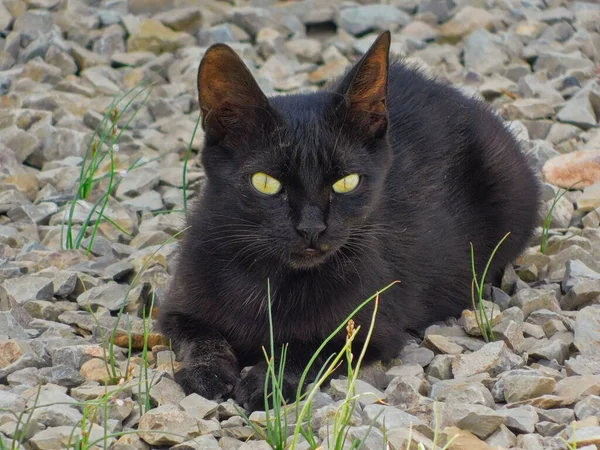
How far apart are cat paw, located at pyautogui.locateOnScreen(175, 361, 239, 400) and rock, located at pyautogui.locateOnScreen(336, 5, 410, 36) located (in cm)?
391

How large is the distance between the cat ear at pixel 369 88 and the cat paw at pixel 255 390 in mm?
849

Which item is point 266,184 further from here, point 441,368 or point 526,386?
point 526,386

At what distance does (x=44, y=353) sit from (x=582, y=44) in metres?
4.46

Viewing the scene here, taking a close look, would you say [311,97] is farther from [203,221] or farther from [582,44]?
[582,44]

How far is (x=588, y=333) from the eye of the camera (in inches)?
143

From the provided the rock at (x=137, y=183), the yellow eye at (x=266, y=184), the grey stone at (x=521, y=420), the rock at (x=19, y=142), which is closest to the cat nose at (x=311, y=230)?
the yellow eye at (x=266, y=184)

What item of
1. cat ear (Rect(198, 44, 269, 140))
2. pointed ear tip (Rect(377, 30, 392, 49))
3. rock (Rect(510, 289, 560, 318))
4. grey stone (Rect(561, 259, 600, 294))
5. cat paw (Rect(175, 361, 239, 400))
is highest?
pointed ear tip (Rect(377, 30, 392, 49))

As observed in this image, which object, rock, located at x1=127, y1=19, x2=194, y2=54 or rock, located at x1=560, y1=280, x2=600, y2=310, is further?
rock, located at x1=127, y1=19, x2=194, y2=54

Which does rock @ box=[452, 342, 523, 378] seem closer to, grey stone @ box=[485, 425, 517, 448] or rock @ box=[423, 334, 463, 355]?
rock @ box=[423, 334, 463, 355]

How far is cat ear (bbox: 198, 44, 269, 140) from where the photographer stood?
10.9ft

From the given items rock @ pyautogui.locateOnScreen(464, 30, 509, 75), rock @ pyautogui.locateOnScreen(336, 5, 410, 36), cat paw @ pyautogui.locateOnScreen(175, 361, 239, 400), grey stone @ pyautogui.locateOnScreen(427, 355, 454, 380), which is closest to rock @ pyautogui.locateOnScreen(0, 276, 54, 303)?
cat paw @ pyautogui.locateOnScreen(175, 361, 239, 400)

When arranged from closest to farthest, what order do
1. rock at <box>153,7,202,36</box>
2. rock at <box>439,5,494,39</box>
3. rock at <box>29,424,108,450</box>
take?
rock at <box>29,424,108,450</box>, rock at <box>153,7,202,36</box>, rock at <box>439,5,494,39</box>

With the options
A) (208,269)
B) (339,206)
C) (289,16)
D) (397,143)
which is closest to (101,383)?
(208,269)

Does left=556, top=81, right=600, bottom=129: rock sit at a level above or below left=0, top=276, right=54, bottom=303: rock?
above
